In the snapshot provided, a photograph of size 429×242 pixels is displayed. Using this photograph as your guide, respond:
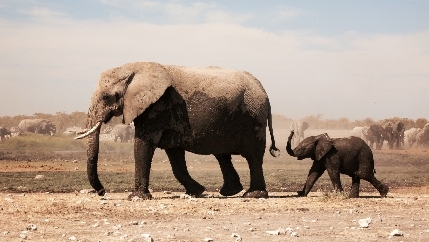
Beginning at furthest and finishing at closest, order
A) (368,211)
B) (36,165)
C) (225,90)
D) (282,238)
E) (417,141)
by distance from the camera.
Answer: (417,141), (36,165), (225,90), (368,211), (282,238)

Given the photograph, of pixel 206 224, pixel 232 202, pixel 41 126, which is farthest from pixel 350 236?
pixel 41 126

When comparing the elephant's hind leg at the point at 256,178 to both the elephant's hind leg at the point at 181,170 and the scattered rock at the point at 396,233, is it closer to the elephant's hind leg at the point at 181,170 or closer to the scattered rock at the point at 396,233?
the elephant's hind leg at the point at 181,170

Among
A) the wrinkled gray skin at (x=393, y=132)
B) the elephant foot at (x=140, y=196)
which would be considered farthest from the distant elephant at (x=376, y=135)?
the elephant foot at (x=140, y=196)

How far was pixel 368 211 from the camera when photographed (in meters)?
14.2

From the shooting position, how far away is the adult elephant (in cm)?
1606

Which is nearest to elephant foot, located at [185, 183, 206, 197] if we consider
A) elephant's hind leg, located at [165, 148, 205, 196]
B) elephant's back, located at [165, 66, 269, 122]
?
elephant's hind leg, located at [165, 148, 205, 196]

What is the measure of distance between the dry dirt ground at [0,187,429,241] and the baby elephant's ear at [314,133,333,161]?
1176 mm

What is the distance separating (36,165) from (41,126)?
4702 cm

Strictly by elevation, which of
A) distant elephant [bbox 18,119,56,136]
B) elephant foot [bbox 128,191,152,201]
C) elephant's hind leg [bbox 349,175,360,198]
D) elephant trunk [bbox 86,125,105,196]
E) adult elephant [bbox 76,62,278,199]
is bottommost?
distant elephant [bbox 18,119,56,136]

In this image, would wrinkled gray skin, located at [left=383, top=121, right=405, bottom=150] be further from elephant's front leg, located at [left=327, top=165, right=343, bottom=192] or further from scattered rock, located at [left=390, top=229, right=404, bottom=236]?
scattered rock, located at [left=390, top=229, right=404, bottom=236]

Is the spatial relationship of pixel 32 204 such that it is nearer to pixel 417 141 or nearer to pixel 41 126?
pixel 417 141

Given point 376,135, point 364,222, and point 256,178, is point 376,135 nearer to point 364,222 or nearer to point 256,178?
point 256,178

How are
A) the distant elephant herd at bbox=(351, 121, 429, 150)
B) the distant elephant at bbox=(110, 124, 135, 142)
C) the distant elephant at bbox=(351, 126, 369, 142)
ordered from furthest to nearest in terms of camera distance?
the distant elephant at bbox=(110, 124, 135, 142) < the distant elephant at bbox=(351, 126, 369, 142) < the distant elephant herd at bbox=(351, 121, 429, 150)

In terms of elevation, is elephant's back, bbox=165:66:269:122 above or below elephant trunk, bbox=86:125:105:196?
above
